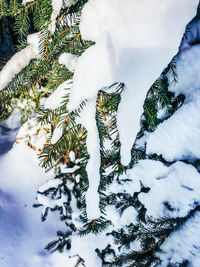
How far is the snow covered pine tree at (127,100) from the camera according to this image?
448 millimetres

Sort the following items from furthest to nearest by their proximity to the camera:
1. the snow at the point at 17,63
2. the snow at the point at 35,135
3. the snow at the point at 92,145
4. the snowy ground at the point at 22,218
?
the snow at the point at 35,135 < the snowy ground at the point at 22,218 < the snow at the point at 17,63 < the snow at the point at 92,145

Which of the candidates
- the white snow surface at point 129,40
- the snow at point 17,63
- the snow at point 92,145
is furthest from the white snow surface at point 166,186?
the snow at point 17,63

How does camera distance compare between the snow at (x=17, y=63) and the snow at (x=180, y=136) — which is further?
the snow at (x=180, y=136)

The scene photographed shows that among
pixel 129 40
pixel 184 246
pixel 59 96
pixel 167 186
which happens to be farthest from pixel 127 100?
pixel 184 246

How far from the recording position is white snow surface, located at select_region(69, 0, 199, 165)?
432 millimetres

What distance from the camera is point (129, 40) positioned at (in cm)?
45

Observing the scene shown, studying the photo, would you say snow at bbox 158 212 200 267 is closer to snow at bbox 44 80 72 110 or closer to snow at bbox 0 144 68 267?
snow at bbox 44 80 72 110

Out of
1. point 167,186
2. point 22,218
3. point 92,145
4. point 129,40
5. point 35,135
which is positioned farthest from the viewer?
point 35,135

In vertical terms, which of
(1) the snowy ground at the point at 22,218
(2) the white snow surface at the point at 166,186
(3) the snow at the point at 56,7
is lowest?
(1) the snowy ground at the point at 22,218

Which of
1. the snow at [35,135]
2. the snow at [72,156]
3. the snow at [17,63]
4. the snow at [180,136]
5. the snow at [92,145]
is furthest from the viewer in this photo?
the snow at [35,135]

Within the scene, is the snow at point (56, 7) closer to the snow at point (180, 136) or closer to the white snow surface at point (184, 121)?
the white snow surface at point (184, 121)

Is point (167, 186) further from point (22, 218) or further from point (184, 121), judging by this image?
point (22, 218)

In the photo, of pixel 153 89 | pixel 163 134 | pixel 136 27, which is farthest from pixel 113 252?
pixel 136 27

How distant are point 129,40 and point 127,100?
0.51 feet
